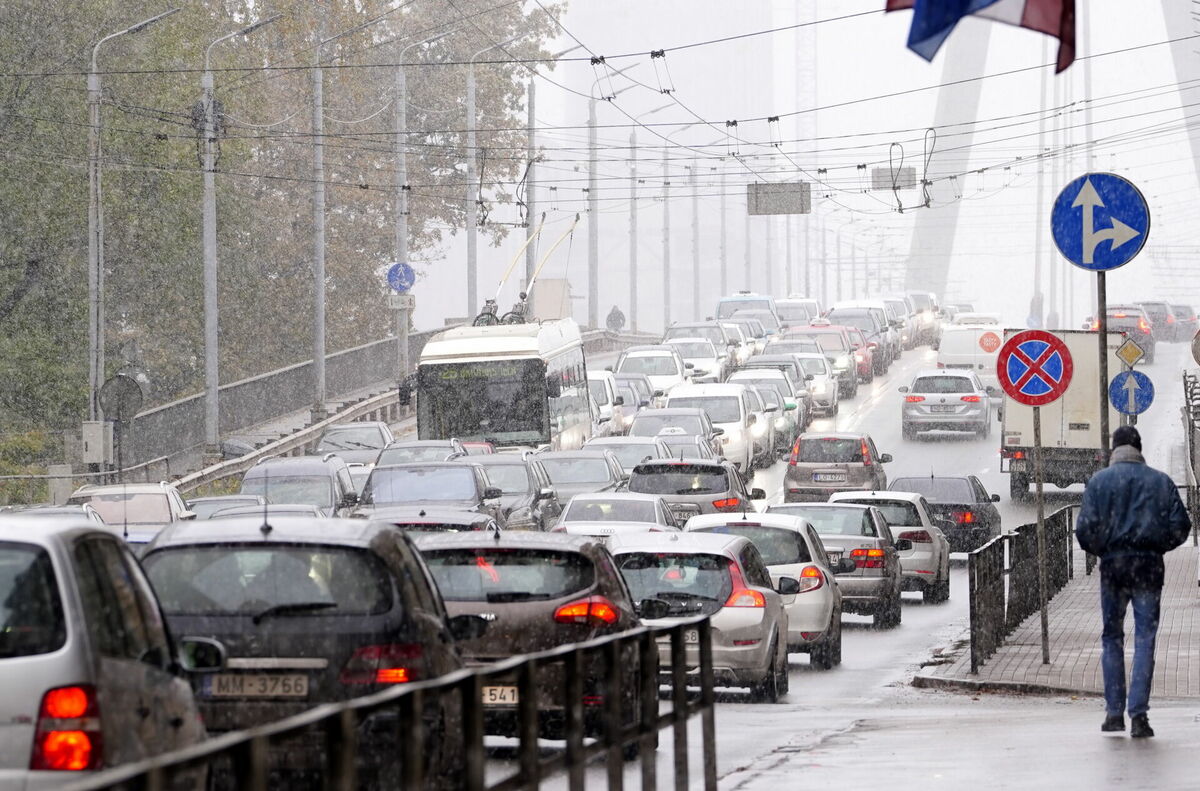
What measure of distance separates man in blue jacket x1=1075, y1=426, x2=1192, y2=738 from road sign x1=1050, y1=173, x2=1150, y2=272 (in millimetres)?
3119

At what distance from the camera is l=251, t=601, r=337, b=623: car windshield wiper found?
9102 millimetres

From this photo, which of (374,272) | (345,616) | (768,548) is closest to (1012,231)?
(374,272)

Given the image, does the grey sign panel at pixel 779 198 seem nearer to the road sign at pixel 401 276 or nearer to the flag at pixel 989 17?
the road sign at pixel 401 276

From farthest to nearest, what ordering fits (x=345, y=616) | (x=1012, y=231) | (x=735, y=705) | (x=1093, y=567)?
(x=1012, y=231) < (x=1093, y=567) < (x=735, y=705) < (x=345, y=616)

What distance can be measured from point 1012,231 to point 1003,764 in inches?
5887

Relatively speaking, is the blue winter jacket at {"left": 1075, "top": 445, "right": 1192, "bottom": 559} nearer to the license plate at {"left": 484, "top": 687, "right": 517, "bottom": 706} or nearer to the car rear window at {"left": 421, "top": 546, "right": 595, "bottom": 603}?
the car rear window at {"left": 421, "top": 546, "right": 595, "bottom": 603}

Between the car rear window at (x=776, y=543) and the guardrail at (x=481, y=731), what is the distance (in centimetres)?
979

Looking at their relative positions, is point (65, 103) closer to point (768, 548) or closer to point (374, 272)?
point (374, 272)

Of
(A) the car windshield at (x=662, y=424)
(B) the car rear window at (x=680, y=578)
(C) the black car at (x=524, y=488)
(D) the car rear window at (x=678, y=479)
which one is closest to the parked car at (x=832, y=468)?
(A) the car windshield at (x=662, y=424)

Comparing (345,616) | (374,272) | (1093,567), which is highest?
(374,272)

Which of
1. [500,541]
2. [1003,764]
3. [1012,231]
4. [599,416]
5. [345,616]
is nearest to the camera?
[345,616]

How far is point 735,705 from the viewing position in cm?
1571

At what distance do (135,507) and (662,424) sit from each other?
16.0 metres

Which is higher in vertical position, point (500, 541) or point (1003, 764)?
point (500, 541)
